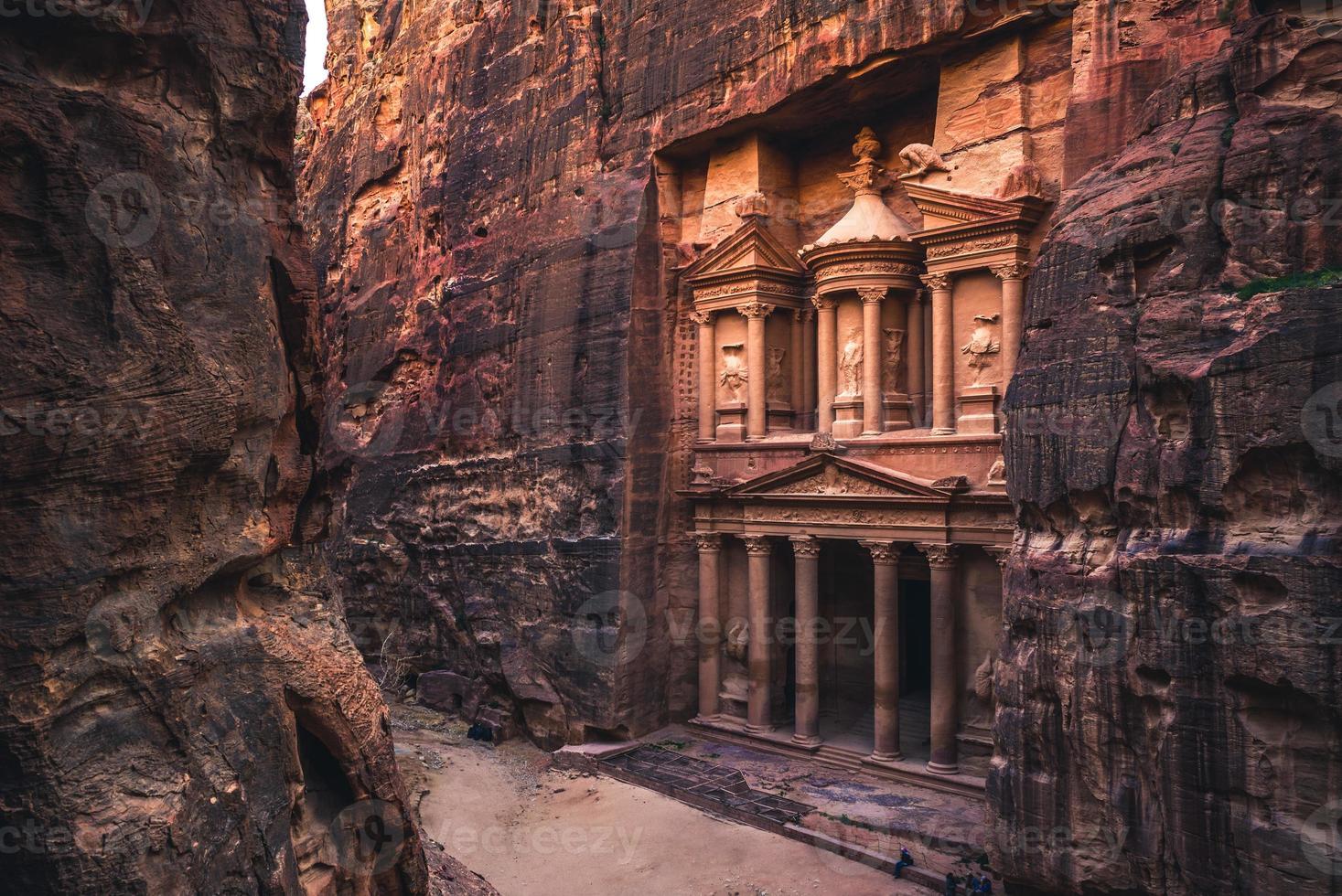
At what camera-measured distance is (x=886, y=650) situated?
659 inches

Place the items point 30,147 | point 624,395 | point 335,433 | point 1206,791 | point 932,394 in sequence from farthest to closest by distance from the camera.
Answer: point 335,433 → point 624,395 → point 932,394 → point 1206,791 → point 30,147

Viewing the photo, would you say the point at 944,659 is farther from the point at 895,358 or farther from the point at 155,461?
the point at 155,461

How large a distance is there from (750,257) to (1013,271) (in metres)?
5.16

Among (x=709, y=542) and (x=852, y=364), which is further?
(x=709, y=542)

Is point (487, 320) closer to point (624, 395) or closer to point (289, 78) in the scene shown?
point (624, 395)

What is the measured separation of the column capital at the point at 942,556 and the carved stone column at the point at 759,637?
3.49 meters

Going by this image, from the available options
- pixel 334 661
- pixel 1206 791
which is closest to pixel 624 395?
Answer: pixel 1206 791

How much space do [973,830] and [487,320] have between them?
48.5 ft

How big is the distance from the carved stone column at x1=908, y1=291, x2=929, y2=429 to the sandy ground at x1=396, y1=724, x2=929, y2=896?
26.5 feet

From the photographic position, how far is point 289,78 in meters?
5.45

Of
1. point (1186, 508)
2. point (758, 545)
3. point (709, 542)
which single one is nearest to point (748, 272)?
point (758, 545)

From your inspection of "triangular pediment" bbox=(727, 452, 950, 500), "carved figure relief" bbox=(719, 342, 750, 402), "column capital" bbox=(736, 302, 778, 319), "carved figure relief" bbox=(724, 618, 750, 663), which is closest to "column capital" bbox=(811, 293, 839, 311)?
"column capital" bbox=(736, 302, 778, 319)

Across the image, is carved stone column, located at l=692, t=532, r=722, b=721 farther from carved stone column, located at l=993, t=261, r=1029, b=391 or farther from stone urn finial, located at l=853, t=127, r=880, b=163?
stone urn finial, located at l=853, t=127, r=880, b=163

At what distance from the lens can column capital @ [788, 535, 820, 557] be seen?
1764 centimetres
